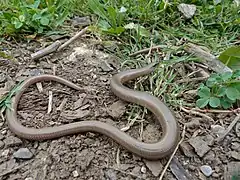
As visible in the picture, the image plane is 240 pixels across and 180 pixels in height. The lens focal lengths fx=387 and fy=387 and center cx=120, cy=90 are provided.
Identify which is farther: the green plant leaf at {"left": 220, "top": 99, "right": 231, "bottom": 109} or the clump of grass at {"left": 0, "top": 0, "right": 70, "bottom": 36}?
the clump of grass at {"left": 0, "top": 0, "right": 70, "bottom": 36}

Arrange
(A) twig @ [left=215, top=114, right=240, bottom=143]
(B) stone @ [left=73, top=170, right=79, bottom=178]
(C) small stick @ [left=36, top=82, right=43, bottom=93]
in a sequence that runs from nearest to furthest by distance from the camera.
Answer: (B) stone @ [left=73, top=170, right=79, bottom=178] < (A) twig @ [left=215, top=114, right=240, bottom=143] < (C) small stick @ [left=36, top=82, right=43, bottom=93]

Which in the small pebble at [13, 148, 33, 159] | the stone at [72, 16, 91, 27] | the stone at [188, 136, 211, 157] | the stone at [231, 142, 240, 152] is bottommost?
the small pebble at [13, 148, 33, 159]

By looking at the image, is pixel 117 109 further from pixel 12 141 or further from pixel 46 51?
pixel 46 51

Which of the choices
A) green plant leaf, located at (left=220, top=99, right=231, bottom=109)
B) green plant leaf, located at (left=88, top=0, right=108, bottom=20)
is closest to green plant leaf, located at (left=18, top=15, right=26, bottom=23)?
green plant leaf, located at (left=88, top=0, right=108, bottom=20)

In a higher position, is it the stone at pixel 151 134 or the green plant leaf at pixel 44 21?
the green plant leaf at pixel 44 21

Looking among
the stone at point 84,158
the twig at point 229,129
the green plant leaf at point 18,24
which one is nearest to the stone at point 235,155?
the twig at point 229,129

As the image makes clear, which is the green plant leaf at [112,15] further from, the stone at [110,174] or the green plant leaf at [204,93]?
the stone at [110,174]

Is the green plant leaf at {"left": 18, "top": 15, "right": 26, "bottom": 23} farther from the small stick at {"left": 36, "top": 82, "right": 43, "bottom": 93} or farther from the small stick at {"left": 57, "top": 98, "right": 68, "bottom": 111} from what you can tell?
the small stick at {"left": 57, "top": 98, "right": 68, "bottom": 111}
